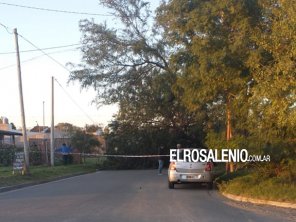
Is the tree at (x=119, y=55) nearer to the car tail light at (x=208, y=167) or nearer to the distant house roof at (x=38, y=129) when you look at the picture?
the car tail light at (x=208, y=167)

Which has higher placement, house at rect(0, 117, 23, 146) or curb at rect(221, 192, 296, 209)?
house at rect(0, 117, 23, 146)

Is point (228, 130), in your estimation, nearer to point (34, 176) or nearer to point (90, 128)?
point (34, 176)

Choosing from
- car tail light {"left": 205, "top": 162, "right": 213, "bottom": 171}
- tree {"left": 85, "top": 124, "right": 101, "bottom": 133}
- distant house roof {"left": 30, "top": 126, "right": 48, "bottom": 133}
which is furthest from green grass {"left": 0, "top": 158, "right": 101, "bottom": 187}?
distant house roof {"left": 30, "top": 126, "right": 48, "bottom": 133}

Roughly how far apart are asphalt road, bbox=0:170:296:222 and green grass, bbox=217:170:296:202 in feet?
2.06

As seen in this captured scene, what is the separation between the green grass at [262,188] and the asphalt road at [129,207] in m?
0.63

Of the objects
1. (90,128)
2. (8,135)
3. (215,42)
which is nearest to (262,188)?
(215,42)

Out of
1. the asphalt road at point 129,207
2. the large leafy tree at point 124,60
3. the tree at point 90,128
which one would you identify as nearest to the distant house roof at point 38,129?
the tree at point 90,128

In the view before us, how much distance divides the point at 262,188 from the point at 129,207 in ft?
15.9

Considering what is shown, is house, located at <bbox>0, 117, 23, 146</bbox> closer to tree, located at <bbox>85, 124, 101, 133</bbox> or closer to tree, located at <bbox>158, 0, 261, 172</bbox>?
tree, located at <bbox>85, 124, 101, 133</bbox>

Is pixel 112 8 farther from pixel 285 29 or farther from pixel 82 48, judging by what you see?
pixel 285 29

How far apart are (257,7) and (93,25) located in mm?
16819

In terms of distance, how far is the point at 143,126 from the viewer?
38.0 m

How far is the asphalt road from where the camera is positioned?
39.7 ft

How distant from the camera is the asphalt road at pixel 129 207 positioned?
12.1 m
